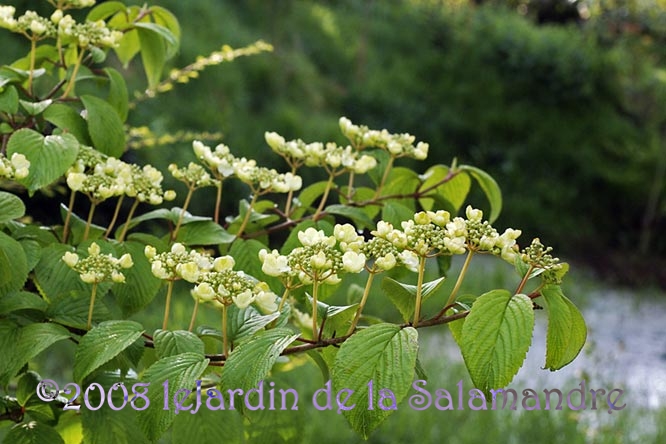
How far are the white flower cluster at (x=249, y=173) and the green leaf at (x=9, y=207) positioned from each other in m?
0.22

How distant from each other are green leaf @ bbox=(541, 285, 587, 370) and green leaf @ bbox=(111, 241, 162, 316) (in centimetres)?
39

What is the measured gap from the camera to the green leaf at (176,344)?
2.17 ft

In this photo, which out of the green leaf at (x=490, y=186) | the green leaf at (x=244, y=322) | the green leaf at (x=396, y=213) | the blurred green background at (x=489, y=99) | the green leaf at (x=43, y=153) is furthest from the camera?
the blurred green background at (x=489, y=99)

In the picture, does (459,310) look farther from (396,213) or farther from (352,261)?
(396,213)

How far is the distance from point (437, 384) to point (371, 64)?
408 centimetres

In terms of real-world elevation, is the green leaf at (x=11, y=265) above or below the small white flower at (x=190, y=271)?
below

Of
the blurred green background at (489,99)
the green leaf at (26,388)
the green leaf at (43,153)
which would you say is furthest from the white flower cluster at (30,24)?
the blurred green background at (489,99)

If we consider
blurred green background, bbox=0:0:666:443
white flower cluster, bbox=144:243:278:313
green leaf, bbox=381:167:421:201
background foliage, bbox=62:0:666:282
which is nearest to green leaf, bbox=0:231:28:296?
white flower cluster, bbox=144:243:278:313

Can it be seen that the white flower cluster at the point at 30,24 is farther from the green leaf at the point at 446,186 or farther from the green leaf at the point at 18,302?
the green leaf at the point at 446,186

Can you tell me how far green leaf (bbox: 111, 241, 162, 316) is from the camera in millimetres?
803

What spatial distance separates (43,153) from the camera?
0.77m

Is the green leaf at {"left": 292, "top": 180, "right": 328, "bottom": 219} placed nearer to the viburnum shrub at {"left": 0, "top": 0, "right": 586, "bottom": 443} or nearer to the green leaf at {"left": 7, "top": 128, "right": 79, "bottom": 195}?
the viburnum shrub at {"left": 0, "top": 0, "right": 586, "bottom": 443}

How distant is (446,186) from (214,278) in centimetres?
49

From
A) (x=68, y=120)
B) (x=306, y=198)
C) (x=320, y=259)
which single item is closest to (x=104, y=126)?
(x=68, y=120)
